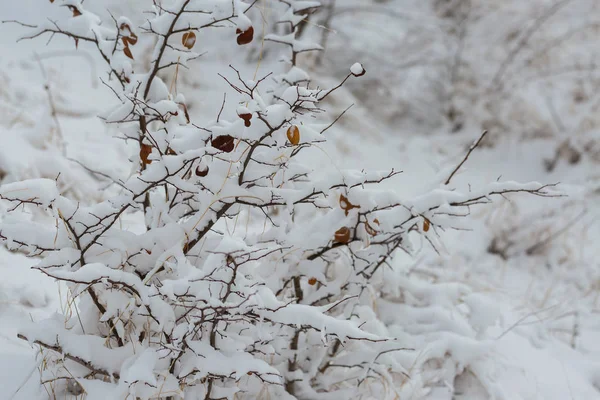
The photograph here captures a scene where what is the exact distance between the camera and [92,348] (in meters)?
0.90

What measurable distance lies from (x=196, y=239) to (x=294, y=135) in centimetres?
32

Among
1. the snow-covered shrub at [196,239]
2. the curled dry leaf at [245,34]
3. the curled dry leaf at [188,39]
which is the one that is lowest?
the snow-covered shrub at [196,239]

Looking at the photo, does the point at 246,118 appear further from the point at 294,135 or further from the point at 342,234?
the point at 342,234

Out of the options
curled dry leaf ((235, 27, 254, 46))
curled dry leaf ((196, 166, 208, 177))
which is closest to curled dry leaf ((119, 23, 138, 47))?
curled dry leaf ((235, 27, 254, 46))

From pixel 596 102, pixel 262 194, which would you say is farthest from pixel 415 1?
pixel 262 194

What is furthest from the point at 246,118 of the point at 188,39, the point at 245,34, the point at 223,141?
the point at 188,39

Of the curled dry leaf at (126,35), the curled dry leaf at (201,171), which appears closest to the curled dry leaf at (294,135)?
the curled dry leaf at (201,171)

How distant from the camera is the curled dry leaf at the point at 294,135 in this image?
0.75m

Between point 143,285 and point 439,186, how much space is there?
0.68 meters

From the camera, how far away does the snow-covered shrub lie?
0.78 meters

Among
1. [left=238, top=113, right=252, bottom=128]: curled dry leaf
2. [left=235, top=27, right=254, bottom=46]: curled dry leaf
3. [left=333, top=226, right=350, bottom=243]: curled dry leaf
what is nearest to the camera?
[left=238, top=113, right=252, bottom=128]: curled dry leaf

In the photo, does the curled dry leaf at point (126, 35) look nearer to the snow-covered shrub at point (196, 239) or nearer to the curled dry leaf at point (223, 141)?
the snow-covered shrub at point (196, 239)

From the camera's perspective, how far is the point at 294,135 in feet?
2.48

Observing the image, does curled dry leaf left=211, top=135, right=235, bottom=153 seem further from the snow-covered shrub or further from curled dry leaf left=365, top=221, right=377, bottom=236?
curled dry leaf left=365, top=221, right=377, bottom=236
